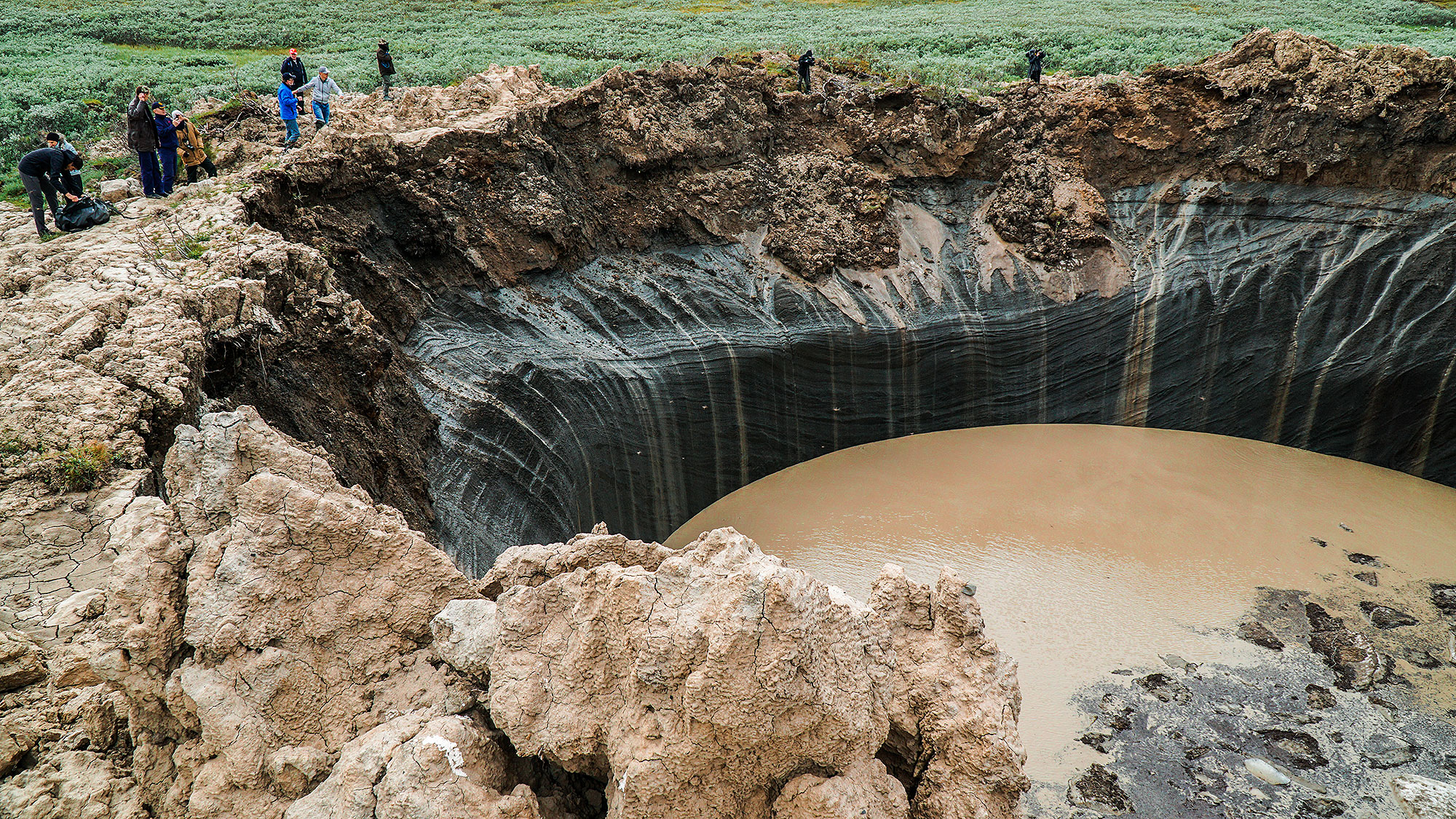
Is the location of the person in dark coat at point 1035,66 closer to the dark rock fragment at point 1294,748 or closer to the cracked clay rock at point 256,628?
the dark rock fragment at point 1294,748

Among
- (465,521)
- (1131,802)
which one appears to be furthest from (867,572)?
(465,521)

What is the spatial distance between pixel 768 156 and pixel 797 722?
11216 mm

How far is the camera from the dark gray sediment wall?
1096 cm

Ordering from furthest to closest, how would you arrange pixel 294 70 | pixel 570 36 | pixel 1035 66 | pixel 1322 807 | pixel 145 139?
pixel 570 36, pixel 1035 66, pixel 294 70, pixel 145 139, pixel 1322 807

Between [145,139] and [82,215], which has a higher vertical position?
[145,139]

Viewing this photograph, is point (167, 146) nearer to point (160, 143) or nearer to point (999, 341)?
point (160, 143)

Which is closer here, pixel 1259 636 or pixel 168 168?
pixel 1259 636

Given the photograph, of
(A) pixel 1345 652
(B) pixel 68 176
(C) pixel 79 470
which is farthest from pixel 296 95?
(A) pixel 1345 652

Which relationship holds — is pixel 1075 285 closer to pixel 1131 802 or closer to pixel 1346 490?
pixel 1346 490

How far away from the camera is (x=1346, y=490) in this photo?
11.2 metres

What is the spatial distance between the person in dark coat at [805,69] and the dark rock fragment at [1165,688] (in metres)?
9.91

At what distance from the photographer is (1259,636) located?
333 inches

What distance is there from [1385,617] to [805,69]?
10.6 metres

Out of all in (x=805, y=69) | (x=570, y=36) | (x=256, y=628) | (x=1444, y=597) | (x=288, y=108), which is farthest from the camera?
(x=570, y=36)
